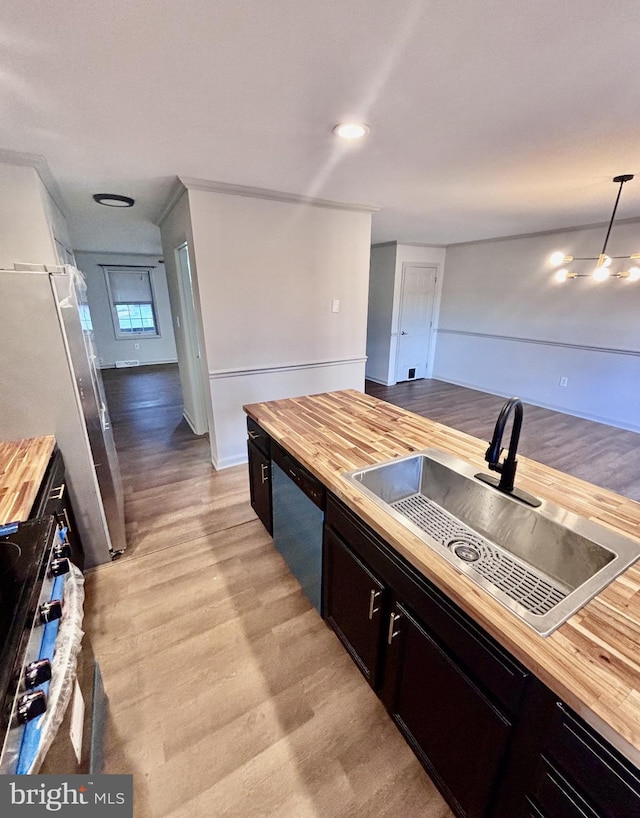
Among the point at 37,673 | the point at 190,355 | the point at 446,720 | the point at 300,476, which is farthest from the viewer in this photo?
the point at 190,355

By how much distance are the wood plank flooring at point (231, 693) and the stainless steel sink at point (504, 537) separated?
2.52 feet

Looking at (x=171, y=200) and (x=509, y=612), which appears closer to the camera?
(x=509, y=612)

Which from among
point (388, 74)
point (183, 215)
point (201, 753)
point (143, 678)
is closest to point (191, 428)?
point (183, 215)

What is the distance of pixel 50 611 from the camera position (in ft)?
2.83

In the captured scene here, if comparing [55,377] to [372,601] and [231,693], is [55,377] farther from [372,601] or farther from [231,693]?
[372,601]

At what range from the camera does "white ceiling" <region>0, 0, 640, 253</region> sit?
106 centimetres

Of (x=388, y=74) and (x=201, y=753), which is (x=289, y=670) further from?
(x=388, y=74)

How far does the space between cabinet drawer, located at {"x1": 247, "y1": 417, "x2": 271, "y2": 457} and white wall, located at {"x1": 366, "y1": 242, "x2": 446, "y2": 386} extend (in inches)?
168

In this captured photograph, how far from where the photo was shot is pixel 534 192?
285 centimetres

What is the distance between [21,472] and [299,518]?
1.21 m

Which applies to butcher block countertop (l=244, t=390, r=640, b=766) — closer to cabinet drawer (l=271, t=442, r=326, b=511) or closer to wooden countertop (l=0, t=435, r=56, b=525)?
cabinet drawer (l=271, t=442, r=326, b=511)

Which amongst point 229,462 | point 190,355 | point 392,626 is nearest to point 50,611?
point 392,626

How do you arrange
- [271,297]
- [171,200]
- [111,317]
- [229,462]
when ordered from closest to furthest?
[171,200] < [271,297] < [229,462] < [111,317]

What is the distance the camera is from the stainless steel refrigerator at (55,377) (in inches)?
62.2
